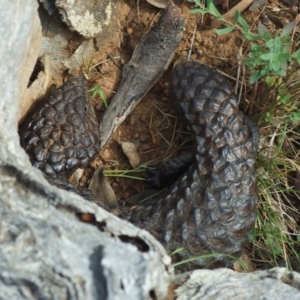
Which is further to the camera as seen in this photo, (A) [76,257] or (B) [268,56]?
(B) [268,56]

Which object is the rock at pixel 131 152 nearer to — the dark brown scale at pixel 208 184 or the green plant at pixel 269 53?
the dark brown scale at pixel 208 184

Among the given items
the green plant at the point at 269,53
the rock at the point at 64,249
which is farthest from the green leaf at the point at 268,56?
the rock at the point at 64,249

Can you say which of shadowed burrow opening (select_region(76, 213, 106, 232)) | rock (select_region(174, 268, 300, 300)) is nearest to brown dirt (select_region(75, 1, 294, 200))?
rock (select_region(174, 268, 300, 300))

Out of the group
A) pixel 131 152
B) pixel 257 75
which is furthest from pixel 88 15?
pixel 257 75

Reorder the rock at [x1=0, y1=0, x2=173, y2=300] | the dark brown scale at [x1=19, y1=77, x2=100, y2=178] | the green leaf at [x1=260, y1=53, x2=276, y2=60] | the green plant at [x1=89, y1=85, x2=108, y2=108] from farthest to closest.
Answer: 1. the green plant at [x1=89, y1=85, x2=108, y2=108]
2. the dark brown scale at [x1=19, y1=77, x2=100, y2=178]
3. the green leaf at [x1=260, y1=53, x2=276, y2=60]
4. the rock at [x1=0, y1=0, x2=173, y2=300]

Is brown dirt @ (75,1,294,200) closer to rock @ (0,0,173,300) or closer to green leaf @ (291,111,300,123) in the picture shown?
green leaf @ (291,111,300,123)

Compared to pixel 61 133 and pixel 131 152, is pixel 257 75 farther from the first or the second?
pixel 61 133
